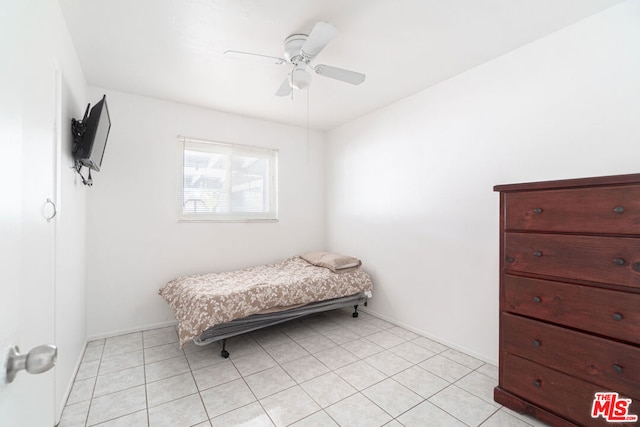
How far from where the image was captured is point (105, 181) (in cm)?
294

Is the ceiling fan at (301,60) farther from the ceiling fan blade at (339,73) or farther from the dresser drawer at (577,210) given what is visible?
the dresser drawer at (577,210)

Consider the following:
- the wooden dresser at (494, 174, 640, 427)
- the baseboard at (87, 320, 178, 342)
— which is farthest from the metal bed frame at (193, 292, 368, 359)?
the wooden dresser at (494, 174, 640, 427)

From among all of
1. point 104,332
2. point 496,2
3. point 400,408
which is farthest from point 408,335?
point 104,332

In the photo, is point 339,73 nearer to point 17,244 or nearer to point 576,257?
point 576,257

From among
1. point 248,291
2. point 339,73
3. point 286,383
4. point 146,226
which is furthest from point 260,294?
point 339,73

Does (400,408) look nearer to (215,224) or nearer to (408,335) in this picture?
(408,335)

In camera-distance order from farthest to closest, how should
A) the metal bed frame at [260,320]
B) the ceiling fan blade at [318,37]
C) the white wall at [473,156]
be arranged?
the metal bed frame at [260,320]
the white wall at [473,156]
the ceiling fan blade at [318,37]

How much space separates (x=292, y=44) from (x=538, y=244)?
2124mm

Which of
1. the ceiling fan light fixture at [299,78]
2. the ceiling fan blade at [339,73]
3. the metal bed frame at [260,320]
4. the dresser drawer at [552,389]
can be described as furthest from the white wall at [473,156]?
the ceiling fan light fixture at [299,78]

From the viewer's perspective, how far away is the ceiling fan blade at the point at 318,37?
5.66 feet

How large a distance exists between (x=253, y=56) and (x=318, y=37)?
53cm

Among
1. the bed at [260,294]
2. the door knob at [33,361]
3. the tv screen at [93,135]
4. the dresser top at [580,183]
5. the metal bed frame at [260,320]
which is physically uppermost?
the tv screen at [93,135]

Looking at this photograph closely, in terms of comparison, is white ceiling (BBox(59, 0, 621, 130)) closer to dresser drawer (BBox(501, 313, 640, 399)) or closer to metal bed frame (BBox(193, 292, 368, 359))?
dresser drawer (BBox(501, 313, 640, 399))

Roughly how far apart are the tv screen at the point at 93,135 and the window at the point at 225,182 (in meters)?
1.17
